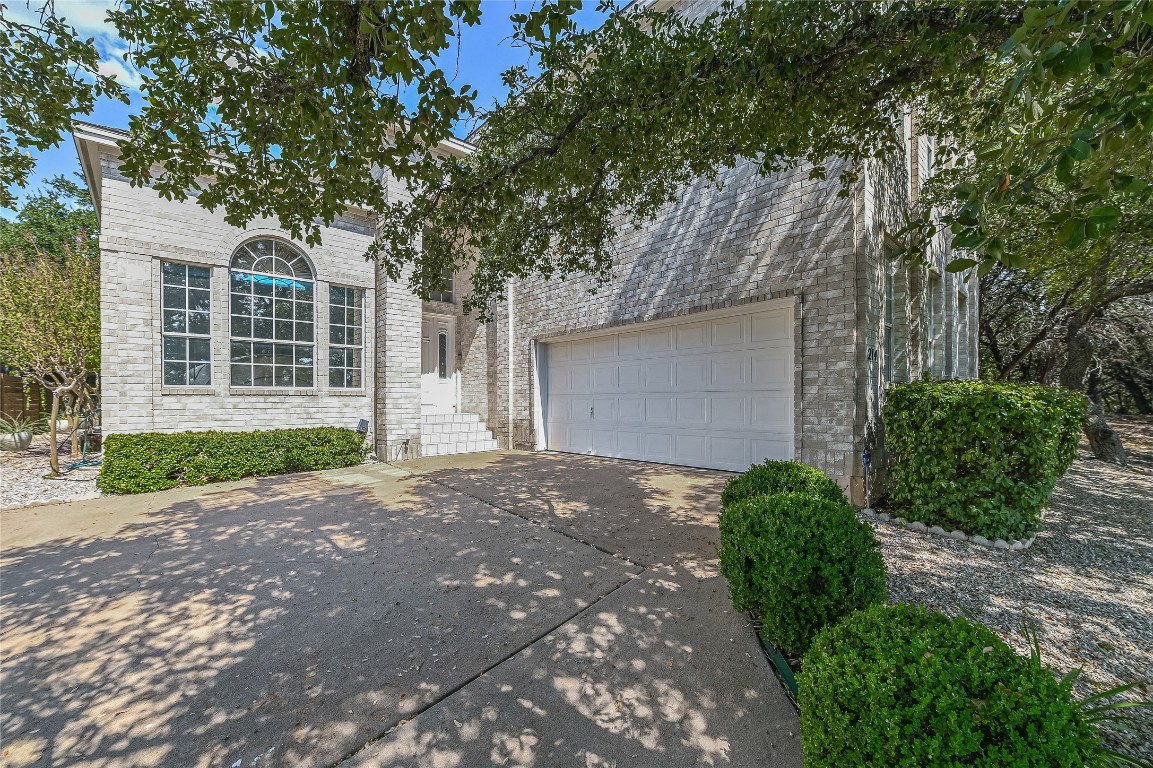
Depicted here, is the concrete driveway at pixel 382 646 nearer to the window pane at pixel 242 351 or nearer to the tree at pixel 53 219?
the window pane at pixel 242 351

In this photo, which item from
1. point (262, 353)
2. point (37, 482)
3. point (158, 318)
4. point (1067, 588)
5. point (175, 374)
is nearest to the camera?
point (1067, 588)

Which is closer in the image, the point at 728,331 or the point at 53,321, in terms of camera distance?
the point at 728,331

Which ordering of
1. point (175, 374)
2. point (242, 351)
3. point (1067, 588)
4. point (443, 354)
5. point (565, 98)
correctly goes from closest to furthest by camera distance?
point (1067, 588) < point (565, 98) < point (175, 374) < point (242, 351) < point (443, 354)

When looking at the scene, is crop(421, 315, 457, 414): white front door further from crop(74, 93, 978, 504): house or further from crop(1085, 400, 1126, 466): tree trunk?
crop(1085, 400, 1126, 466): tree trunk

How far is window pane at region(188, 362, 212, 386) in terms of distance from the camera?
720 cm

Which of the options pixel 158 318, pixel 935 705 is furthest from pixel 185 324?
pixel 935 705

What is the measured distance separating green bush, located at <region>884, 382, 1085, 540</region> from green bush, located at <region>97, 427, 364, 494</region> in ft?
27.3

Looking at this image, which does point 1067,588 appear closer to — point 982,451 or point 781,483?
point 982,451

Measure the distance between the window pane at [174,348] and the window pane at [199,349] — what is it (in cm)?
8

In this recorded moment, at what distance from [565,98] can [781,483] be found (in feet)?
11.2

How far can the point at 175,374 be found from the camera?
23.2 ft

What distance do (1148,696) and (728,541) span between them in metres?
1.92

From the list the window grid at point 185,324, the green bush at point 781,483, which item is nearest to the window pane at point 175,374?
the window grid at point 185,324

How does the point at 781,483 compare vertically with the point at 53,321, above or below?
below
